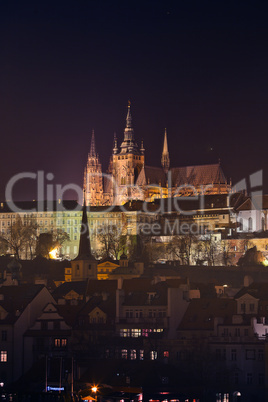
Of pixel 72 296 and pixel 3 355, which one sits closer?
pixel 3 355

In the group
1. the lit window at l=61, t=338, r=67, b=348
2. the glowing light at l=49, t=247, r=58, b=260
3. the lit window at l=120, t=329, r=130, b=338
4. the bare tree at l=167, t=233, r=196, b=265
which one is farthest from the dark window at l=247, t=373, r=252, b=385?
the glowing light at l=49, t=247, r=58, b=260

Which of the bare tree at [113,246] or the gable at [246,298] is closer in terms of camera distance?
the gable at [246,298]

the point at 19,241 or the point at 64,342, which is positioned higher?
the point at 19,241

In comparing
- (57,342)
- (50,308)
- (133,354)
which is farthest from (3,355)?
(133,354)

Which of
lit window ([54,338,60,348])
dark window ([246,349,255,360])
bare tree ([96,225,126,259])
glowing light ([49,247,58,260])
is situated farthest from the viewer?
glowing light ([49,247,58,260])

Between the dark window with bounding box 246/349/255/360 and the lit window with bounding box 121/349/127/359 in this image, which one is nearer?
the dark window with bounding box 246/349/255/360

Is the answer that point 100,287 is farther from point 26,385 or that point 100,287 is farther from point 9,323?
point 26,385

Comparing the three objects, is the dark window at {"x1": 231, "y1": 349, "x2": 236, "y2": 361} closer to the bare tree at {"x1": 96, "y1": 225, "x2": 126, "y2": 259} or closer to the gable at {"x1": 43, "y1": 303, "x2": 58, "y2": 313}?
the gable at {"x1": 43, "y1": 303, "x2": 58, "y2": 313}

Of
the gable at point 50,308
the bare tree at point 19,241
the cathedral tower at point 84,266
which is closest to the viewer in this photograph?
the gable at point 50,308

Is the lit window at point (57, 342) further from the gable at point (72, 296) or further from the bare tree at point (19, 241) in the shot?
the bare tree at point (19, 241)

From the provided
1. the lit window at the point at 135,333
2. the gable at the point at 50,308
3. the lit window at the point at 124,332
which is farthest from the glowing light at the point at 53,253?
the gable at the point at 50,308

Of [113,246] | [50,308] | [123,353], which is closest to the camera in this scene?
[123,353]

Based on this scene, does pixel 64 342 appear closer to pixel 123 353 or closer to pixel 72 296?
pixel 123 353

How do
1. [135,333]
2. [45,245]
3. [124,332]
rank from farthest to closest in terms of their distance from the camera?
[45,245], [135,333], [124,332]
